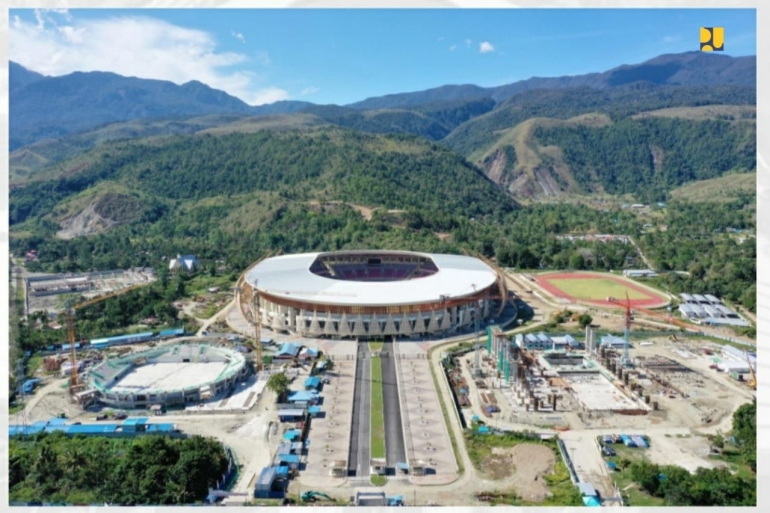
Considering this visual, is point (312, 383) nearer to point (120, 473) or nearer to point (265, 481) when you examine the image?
point (265, 481)

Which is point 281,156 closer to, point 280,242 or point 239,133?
point 239,133

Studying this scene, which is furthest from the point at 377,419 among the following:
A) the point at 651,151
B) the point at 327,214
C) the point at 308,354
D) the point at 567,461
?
the point at 651,151

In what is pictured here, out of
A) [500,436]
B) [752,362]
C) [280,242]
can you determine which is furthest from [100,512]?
[280,242]

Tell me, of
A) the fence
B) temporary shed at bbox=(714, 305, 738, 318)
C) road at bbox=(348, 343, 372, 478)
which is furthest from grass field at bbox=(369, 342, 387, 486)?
temporary shed at bbox=(714, 305, 738, 318)

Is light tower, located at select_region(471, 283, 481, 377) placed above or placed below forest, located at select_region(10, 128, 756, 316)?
below

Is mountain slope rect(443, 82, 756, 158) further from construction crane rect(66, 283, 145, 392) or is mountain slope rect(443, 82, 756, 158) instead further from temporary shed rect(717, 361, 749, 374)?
temporary shed rect(717, 361, 749, 374)

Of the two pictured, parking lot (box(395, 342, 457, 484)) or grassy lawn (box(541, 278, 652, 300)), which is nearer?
parking lot (box(395, 342, 457, 484))

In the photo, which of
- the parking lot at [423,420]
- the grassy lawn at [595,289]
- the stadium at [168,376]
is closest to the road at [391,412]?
the parking lot at [423,420]
